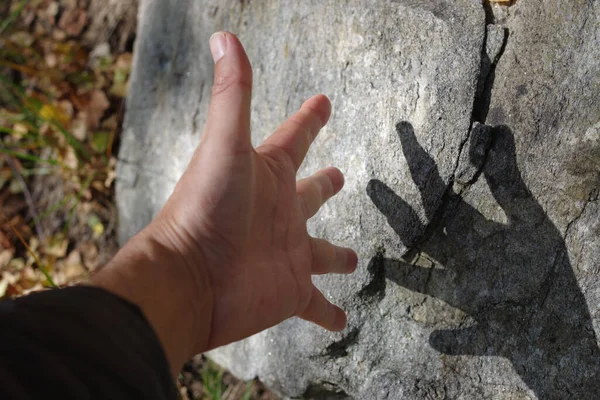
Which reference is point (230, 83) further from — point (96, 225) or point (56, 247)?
point (56, 247)

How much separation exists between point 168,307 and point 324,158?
84cm

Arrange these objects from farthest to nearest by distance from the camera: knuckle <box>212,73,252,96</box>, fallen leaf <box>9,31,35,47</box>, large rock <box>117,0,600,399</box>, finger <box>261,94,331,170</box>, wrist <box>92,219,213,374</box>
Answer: fallen leaf <box>9,31,35,47</box>
finger <box>261,94,331,170</box>
large rock <box>117,0,600,399</box>
knuckle <box>212,73,252,96</box>
wrist <box>92,219,213,374</box>

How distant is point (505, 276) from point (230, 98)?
3.13ft

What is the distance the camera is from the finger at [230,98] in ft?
4.24

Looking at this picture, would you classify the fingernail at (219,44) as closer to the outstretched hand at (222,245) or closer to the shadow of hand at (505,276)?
the outstretched hand at (222,245)

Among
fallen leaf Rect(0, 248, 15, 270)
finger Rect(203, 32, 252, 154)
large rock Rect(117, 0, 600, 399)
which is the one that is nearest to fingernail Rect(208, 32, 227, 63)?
finger Rect(203, 32, 252, 154)

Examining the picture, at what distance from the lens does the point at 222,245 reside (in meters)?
1.35

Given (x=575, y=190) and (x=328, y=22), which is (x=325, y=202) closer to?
(x=328, y=22)

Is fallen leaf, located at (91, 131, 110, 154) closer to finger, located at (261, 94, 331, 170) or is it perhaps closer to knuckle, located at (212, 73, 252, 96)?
finger, located at (261, 94, 331, 170)

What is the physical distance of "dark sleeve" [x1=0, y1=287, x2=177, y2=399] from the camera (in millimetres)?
884

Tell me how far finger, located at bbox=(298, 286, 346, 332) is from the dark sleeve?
60cm

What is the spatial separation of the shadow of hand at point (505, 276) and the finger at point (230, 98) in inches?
22.6

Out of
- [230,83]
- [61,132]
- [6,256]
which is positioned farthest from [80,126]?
[230,83]

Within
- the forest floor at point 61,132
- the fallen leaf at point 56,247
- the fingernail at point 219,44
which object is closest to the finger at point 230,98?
the fingernail at point 219,44
